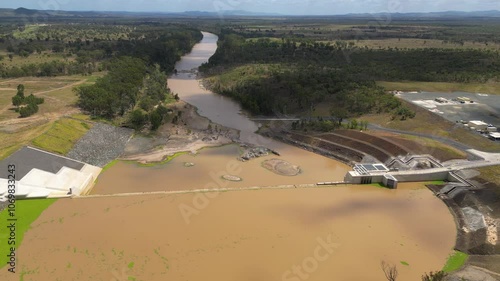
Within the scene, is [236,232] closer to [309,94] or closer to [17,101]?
[309,94]

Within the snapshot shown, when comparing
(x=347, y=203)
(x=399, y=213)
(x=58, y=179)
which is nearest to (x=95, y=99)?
(x=58, y=179)

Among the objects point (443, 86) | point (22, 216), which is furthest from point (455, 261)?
point (443, 86)

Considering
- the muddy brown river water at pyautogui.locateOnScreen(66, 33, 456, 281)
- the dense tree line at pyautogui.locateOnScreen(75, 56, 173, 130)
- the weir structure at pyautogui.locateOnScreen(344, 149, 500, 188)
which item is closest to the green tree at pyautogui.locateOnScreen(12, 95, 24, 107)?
the dense tree line at pyautogui.locateOnScreen(75, 56, 173, 130)

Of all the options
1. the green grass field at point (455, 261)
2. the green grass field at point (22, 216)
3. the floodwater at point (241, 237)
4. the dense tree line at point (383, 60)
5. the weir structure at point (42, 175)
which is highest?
the dense tree line at point (383, 60)

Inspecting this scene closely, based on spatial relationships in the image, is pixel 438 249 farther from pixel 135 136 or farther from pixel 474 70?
pixel 474 70

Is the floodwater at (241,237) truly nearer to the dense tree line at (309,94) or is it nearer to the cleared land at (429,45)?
the dense tree line at (309,94)

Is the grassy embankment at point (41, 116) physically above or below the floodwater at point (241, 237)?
above

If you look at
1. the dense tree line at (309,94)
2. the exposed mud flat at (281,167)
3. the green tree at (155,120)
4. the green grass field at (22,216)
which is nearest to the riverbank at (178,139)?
the green tree at (155,120)
